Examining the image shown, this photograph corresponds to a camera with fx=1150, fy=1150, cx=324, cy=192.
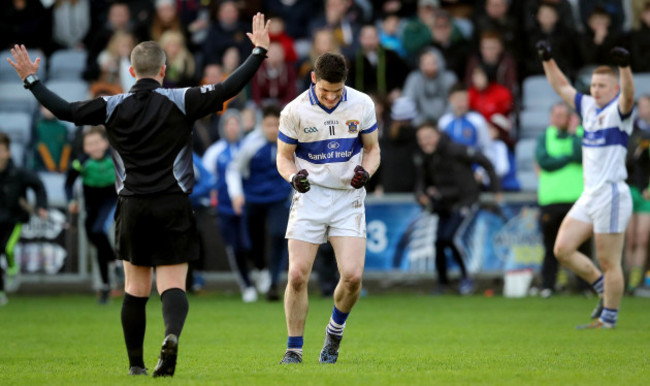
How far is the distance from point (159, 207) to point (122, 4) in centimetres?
1504

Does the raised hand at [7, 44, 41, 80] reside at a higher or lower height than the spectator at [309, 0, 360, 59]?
lower

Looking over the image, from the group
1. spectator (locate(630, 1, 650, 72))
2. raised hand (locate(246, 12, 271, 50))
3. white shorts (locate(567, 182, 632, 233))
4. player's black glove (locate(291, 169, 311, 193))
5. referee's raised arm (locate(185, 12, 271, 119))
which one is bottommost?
white shorts (locate(567, 182, 632, 233))

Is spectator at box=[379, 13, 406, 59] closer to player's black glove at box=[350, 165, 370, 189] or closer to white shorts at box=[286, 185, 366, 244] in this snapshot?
white shorts at box=[286, 185, 366, 244]

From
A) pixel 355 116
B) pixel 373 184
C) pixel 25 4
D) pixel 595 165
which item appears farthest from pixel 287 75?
pixel 355 116

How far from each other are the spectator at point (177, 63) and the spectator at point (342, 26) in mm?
2394

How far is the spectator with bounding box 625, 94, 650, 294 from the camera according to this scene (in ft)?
54.1

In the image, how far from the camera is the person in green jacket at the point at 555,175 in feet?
52.1

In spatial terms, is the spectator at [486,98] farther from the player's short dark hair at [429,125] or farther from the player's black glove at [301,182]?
the player's black glove at [301,182]

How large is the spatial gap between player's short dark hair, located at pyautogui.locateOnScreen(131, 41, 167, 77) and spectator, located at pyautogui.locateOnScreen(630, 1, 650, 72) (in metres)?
14.0

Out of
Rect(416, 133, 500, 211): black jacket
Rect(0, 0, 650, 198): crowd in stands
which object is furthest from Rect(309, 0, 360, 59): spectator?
Rect(416, 133, 500, 211): black jacket

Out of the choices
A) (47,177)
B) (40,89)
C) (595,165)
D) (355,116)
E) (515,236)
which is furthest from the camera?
(47,177)

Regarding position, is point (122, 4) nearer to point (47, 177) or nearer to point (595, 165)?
point (47, 177)

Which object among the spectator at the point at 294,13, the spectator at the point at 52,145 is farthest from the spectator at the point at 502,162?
the spectator at the point at 52,145

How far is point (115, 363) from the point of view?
887cm
